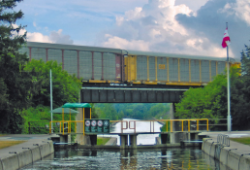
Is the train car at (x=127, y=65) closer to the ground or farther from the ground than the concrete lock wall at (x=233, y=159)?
farther from the ground

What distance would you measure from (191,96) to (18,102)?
27.7m

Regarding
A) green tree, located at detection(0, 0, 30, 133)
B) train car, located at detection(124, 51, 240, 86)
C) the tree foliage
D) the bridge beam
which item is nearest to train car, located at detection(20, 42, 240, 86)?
train car, located at detection(124, 51, 240, 86)

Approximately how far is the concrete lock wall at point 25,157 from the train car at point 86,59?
24952mm

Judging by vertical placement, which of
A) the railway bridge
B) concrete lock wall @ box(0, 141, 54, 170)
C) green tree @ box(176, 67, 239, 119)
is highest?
the railway bridge

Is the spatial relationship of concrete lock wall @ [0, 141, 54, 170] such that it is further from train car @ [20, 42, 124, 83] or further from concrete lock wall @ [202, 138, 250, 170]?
train car @ [20, 42, 124, 83]

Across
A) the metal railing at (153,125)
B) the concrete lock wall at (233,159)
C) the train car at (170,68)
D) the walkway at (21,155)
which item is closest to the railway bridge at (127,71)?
the train car at (170,68)

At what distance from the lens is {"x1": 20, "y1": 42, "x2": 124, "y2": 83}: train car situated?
152 feet

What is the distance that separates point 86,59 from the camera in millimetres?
48750

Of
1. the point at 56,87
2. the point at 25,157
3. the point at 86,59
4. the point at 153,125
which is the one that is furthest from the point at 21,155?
the point at 86,59

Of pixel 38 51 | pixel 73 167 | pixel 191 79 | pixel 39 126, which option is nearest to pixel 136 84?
pixel 191 79

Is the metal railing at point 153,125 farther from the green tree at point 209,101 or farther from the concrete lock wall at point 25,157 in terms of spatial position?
the concrete lock wall at point 25,157

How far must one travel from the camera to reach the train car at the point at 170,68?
52.2m

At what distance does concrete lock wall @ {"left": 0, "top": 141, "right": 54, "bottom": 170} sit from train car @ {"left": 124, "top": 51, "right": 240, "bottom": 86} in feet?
98.6

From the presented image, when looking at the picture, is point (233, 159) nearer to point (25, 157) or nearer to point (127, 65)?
point (25, 157)
